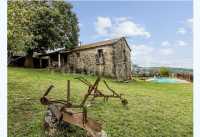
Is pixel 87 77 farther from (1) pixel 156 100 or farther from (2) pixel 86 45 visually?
(1) pixel 156 100

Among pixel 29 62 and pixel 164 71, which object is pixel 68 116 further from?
pixel 164 71

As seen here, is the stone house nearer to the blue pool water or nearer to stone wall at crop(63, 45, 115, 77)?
stone wall at crop(63, 45, 115, 77)

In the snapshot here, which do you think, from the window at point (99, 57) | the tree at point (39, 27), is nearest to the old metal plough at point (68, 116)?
the window at point (99, 57)

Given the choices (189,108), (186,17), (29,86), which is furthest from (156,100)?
(29,86)

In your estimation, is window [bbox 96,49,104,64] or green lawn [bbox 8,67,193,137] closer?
green lawn [bbox 8,67,193,137]

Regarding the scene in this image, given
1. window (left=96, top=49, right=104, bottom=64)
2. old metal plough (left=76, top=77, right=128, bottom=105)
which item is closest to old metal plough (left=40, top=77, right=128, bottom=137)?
old metal plough (left=76, top=77, right=128, bottom=105)

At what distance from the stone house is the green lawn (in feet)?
0.20

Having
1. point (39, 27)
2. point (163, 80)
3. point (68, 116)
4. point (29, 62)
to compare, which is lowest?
point (68, 116)

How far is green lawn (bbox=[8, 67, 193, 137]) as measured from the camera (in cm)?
199

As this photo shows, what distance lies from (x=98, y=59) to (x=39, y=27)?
471 mm

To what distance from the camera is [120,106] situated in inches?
85.2

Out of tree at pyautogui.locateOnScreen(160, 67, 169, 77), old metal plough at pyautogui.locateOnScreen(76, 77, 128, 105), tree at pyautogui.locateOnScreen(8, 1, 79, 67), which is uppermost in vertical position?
tree at pyautogui.locateOnScreen(8, 1, 79, 67)

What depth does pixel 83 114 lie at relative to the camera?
1.71 metres

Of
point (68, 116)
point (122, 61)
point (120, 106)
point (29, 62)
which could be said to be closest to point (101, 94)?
point (120, 106)
